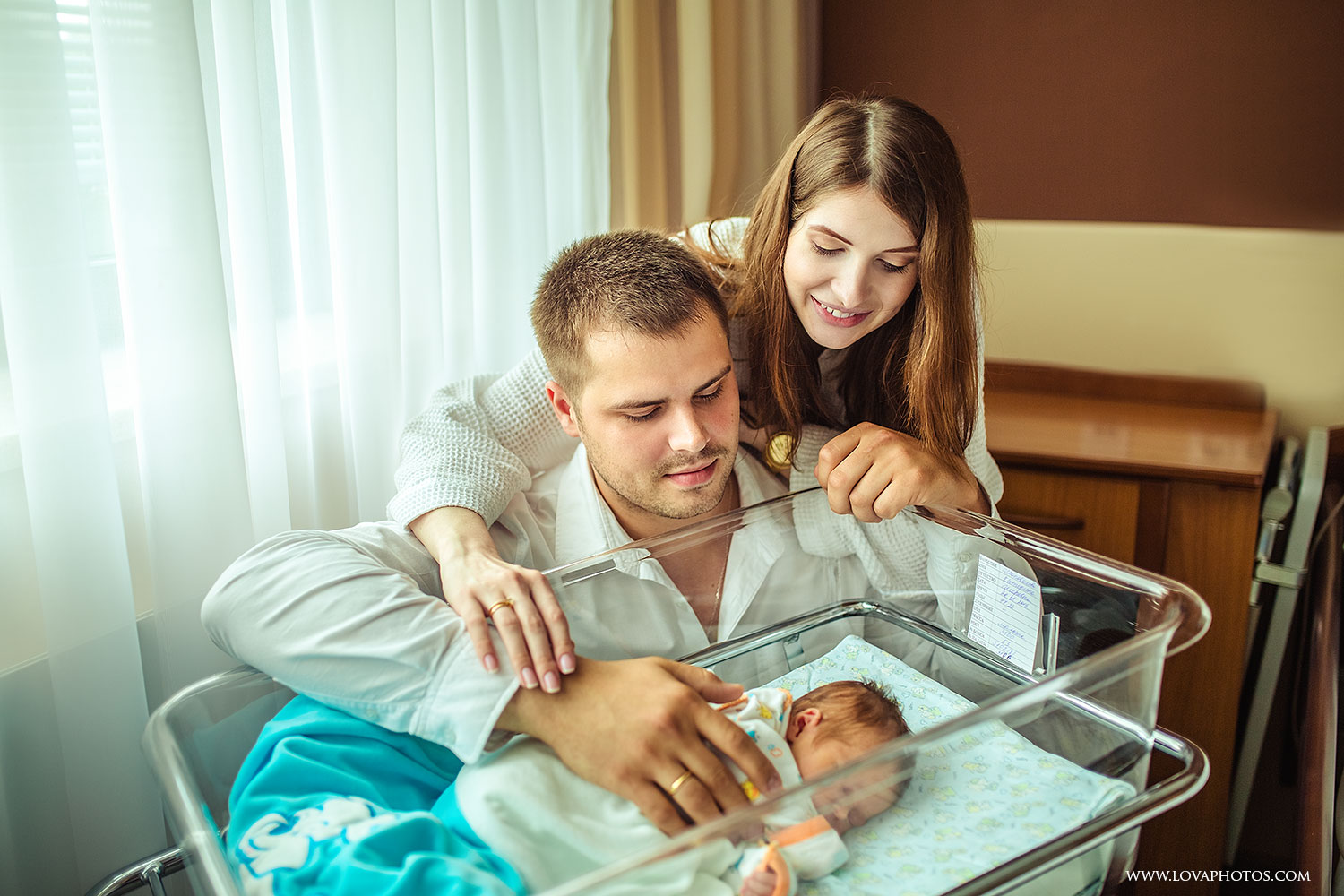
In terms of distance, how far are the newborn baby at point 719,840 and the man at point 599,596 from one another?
0.02 meters

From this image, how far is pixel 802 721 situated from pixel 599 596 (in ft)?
0.76

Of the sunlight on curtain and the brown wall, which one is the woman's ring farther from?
the brown wall

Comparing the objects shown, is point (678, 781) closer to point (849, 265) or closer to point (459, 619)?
point (459, 619)

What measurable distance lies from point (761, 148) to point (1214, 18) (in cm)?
87

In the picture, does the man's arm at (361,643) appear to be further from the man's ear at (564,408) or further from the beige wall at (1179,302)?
the beige wall at (1179,302)

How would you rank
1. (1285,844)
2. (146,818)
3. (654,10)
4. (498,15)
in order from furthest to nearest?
(1285,844) → (654,10) → (498,15) → (146,818)

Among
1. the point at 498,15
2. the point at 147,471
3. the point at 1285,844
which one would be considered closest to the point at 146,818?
the point at 147,471

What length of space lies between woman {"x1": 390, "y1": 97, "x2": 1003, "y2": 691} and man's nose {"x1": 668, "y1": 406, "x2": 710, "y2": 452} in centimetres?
16

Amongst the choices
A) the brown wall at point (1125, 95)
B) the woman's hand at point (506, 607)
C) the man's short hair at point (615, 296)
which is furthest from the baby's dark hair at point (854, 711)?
the brown wall at point (1125, 95)

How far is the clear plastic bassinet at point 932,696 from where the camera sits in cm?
69

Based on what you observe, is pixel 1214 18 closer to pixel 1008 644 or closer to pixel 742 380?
pixel 742 380

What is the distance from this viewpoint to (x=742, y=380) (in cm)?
133

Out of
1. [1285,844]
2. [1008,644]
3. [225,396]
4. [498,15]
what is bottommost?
[1285,844]

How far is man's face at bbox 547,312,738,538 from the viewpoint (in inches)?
41.3
